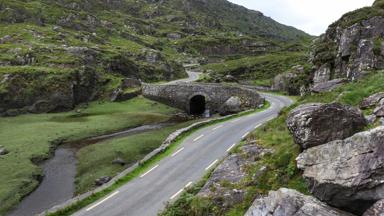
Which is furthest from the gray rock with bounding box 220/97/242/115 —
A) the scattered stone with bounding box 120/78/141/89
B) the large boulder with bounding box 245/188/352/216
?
the large boulder with bounding box 245/188/352/216

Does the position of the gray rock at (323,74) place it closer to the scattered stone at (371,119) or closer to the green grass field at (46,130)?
the green grass field at (46,130)

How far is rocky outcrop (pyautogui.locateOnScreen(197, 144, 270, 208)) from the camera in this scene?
24438mm

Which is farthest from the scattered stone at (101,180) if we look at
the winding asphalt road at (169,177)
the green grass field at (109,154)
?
the winding asphalt road at (169,177)

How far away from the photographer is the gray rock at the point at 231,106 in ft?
291

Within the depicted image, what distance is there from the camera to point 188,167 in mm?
37906

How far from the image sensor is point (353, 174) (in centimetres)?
1515

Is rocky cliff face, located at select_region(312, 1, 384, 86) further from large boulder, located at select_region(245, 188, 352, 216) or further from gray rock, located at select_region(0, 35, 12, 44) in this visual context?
gray rock, located at select_region(0, 35, 12, 44)

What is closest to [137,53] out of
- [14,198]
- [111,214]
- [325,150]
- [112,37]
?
[112,37]

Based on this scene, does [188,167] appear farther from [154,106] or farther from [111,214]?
[154,106]

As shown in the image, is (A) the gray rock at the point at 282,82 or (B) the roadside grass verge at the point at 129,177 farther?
(A) the gray rock at the point at 282,82

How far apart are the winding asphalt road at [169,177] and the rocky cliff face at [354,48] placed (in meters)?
17.6

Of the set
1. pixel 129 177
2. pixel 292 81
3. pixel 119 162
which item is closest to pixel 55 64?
pixel 292 81

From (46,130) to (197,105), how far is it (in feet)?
148

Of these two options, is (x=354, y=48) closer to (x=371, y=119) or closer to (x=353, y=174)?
(x=371, y=119)
